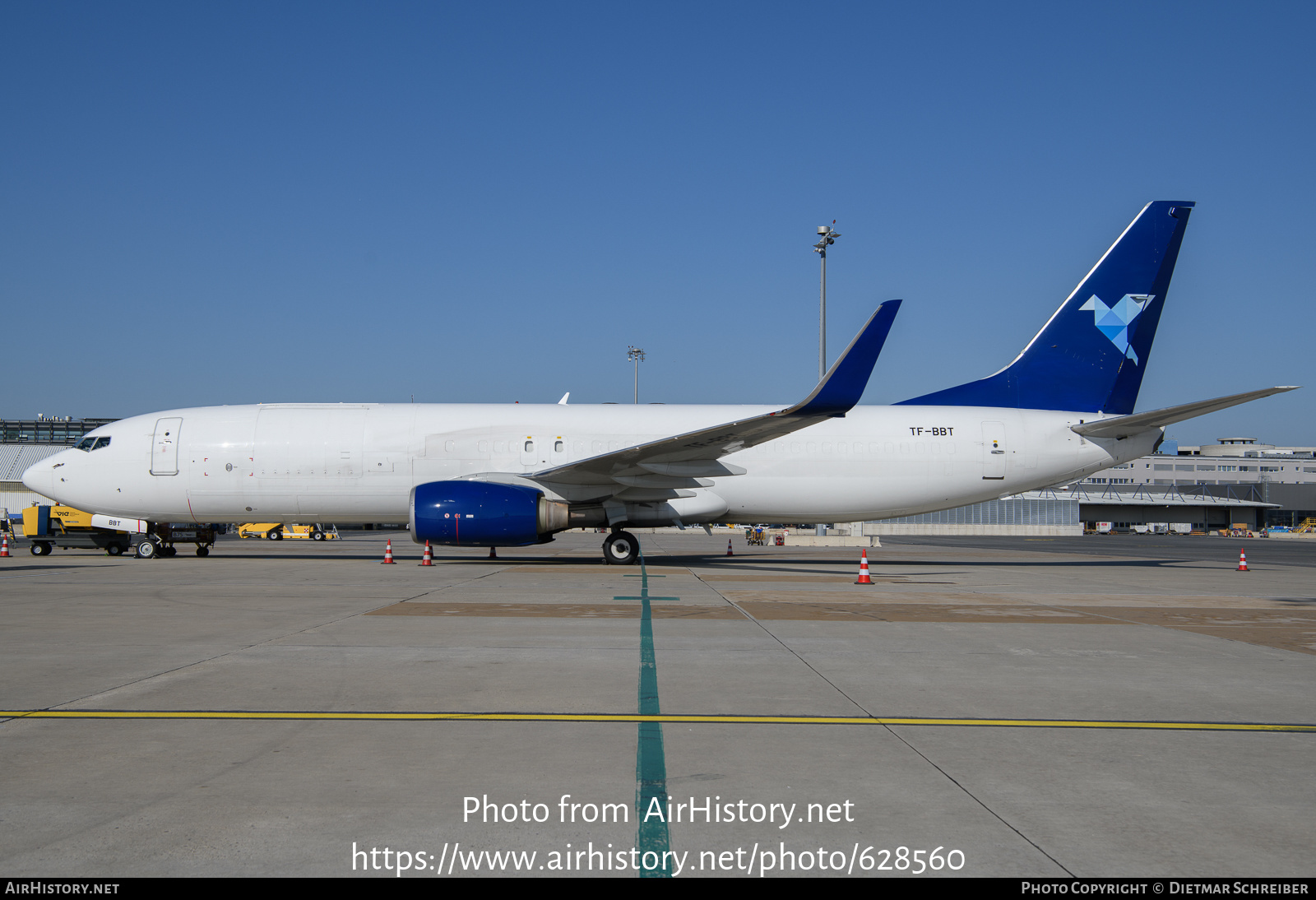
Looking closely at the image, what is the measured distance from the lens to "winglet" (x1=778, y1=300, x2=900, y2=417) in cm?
1736

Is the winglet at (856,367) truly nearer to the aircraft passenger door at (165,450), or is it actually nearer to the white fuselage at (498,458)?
the white fuselage at (498,458)

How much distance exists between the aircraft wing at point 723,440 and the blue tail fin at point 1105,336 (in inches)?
225

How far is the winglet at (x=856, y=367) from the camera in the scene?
57.0 feet

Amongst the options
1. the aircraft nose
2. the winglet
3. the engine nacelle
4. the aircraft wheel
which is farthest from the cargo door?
the aircraft nose

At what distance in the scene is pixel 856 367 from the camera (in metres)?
17.4

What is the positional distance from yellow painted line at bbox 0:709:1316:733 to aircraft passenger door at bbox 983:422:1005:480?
643 inches

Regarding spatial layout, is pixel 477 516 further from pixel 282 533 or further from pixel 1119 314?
pixel 282 533

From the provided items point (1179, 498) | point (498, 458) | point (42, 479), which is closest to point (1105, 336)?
point (498, 458)

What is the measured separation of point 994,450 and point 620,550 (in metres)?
9.16

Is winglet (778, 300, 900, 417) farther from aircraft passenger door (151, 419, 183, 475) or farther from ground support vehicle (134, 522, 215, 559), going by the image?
ground support vehicle (134, 522, 215, 559)

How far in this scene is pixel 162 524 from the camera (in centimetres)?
2377

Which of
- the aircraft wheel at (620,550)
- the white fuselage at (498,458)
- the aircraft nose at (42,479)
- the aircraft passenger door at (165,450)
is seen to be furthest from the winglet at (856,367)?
the aircraft nose at (42,479)
